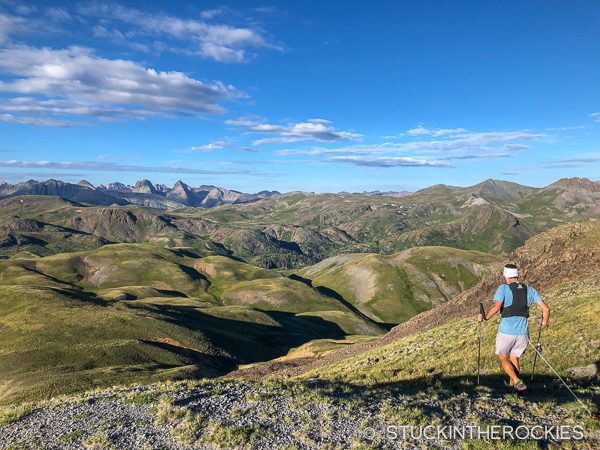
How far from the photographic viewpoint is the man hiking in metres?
15.5

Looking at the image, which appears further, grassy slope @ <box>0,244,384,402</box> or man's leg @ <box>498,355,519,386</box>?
grassy slope @ <box>0,244,384,402</box>

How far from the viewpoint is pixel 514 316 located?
1562cm

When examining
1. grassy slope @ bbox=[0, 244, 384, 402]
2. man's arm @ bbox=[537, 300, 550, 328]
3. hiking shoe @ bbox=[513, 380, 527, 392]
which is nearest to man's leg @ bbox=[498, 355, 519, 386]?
hiking shoe @ bbox=[513, 380, 527, 392]

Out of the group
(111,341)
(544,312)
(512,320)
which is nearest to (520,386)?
(512,320)

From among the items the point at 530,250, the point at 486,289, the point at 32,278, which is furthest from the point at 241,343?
the point at 32,278

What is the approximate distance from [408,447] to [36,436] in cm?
1670

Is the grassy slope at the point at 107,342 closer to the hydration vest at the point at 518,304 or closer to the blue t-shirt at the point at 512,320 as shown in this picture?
the blue t-shirt at the point at 512,320

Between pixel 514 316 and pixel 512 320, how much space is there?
0.24m

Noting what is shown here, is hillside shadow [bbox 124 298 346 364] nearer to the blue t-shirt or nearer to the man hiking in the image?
the man hiking

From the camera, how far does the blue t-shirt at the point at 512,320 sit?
15594mm

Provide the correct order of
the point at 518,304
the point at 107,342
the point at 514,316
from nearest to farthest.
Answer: the point at 518,304 → the point at 514,316 → the point at 107,342

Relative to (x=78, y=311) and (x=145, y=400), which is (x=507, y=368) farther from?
(x=78, y=311)

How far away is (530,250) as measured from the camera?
5253 cm

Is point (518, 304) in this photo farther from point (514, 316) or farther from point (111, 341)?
point (111, 341)
